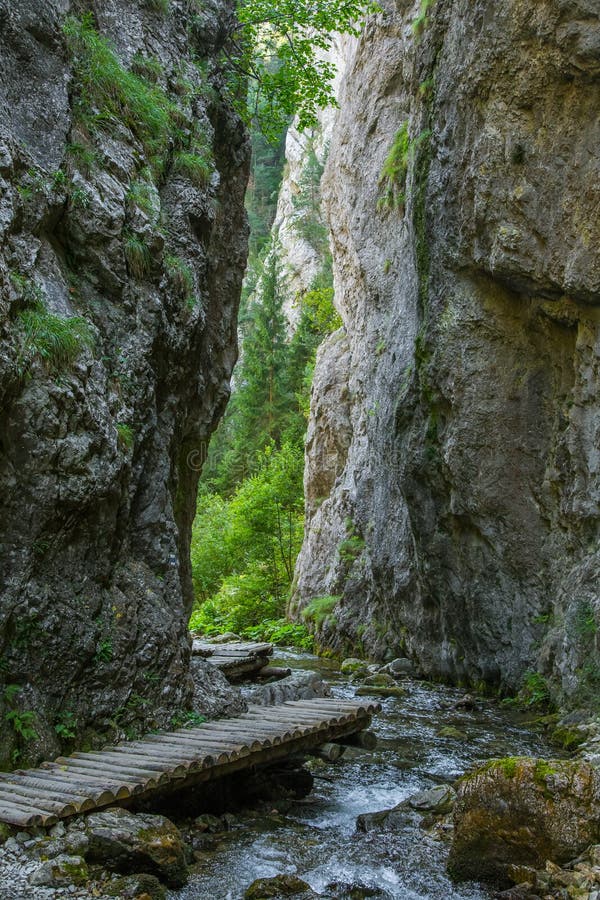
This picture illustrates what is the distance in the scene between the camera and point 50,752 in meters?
7.19

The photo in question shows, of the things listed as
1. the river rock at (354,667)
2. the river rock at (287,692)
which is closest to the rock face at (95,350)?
the river rock at (287,692)

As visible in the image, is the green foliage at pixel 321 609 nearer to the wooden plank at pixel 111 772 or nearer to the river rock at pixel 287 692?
the river rock at pixel 287 692

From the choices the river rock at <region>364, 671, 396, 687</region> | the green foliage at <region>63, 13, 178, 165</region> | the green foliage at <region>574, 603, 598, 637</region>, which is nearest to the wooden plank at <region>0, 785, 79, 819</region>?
the green foliage at <region>63, 13, 178, 165</region>

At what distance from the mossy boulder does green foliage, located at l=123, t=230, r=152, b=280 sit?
712cm

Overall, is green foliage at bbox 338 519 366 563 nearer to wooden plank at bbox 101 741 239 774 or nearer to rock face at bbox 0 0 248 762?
rock face at bbox 0 0 248 762

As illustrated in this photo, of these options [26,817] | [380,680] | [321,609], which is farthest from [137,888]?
[321,609]

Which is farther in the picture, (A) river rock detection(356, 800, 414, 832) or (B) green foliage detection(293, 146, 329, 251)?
(B) green foliage detection(293, 146, 329, 251)

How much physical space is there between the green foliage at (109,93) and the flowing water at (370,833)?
8.63 meters

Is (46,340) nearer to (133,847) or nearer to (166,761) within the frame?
(166,761)

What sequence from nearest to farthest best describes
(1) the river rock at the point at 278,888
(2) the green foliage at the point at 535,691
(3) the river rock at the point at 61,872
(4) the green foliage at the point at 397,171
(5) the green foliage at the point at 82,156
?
(3) the river rock at the point at 61,872
(1) the river rock at the point at 278,888
(5) the green foliage at the point at 82,156
(2) the green foliage at the point at 535,691
(4) the green foliage at the point at 397,171

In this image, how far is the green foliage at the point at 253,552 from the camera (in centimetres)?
3019

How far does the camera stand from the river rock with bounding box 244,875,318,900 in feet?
19.2

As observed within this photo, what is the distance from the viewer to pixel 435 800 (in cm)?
812

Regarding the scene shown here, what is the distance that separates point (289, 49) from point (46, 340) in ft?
30.9
